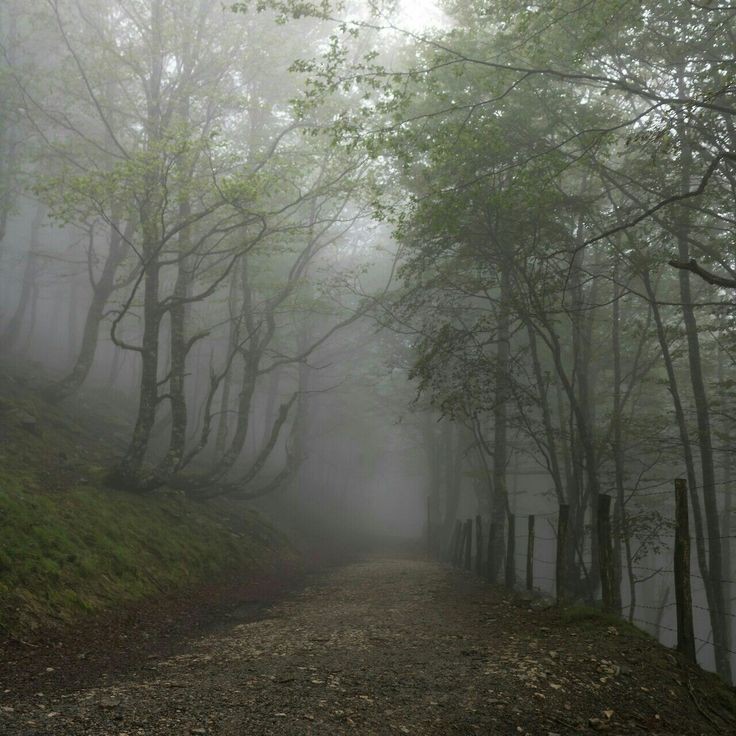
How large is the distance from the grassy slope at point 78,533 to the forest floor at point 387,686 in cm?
121

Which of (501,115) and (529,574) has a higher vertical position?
(501,115)

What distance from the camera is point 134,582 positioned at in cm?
1073

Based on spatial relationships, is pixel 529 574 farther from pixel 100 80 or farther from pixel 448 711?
pixel 100 80

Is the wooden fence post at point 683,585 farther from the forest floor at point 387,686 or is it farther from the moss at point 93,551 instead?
the moss at point 93,551

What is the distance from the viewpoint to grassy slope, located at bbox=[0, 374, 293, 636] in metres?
8.46

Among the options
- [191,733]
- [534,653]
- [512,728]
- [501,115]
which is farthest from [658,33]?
[191,733]

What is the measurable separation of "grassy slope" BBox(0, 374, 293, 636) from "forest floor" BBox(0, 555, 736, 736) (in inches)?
47.4

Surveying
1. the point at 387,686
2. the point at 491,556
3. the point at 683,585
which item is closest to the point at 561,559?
the point at 683,585

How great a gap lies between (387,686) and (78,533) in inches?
266

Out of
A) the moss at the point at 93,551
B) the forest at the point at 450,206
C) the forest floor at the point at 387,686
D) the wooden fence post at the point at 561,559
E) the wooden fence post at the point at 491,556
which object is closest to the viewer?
the forest floor at the point at 387,686

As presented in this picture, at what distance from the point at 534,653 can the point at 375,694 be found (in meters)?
2.33

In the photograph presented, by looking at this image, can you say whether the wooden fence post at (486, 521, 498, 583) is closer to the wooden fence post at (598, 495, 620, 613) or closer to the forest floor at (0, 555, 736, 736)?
the forest floor at (0, 555, 736, 736)

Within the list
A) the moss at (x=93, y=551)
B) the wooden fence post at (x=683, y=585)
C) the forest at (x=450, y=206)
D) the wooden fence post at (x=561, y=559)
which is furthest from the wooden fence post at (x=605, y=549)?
the moss at (x=93, y=551)

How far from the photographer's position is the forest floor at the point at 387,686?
5.14 metres
